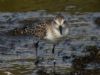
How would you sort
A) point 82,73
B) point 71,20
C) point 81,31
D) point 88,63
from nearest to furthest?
1. point 82,73
2. point 88,63
3. point 81,31
4. point 71,20

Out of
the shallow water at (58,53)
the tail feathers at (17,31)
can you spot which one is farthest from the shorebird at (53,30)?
the tail feathers at (17,31)

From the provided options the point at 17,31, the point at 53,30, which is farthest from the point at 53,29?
the point at 17,31

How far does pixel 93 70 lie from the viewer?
9.61 metres

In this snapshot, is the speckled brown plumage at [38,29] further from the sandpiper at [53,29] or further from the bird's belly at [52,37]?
the bird's belly at [52,37]

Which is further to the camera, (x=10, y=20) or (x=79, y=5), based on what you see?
(x=79, y=5)

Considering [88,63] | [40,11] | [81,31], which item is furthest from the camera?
[40,11]

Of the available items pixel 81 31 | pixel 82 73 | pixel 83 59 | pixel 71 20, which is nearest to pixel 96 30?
pixel 81 31

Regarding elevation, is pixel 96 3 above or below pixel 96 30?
above

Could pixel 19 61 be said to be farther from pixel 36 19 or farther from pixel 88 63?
pixel 36 19

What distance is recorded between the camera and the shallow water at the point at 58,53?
9781mm

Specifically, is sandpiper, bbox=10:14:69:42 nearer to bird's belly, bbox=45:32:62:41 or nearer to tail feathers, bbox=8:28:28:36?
bird's belly, bbox=45:32:62:41

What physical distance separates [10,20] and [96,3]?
11.4 feet

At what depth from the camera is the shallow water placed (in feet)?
32.1

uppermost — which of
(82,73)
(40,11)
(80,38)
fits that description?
(40,11)
